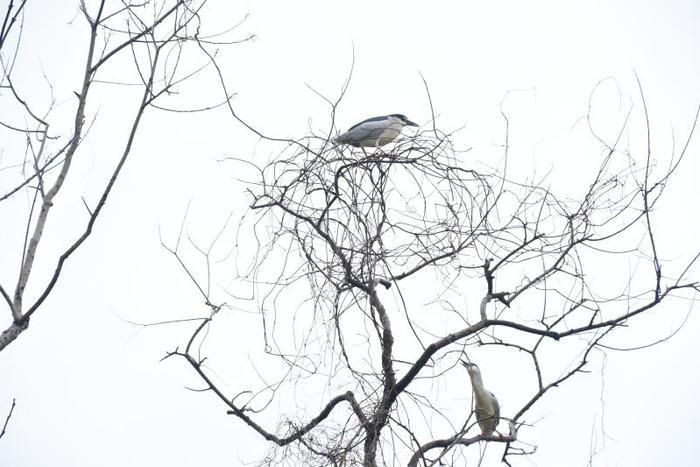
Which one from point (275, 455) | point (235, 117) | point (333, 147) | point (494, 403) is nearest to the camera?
point (235, 117)

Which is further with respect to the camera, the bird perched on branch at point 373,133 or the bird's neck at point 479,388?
the bird's neck at point 479,388

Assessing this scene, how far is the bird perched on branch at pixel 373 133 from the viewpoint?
11.7 ft

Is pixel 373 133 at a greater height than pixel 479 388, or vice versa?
pixel 373 133

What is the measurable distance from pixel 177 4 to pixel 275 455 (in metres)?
1.73

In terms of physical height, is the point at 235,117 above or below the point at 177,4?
below

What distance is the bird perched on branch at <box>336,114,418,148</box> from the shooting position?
356 centimetres

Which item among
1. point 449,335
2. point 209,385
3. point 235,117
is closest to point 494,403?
point 449,335

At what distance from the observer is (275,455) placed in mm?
3242

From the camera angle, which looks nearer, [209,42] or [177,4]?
[177,4]

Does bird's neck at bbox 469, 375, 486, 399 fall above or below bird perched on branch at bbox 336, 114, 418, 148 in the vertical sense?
below

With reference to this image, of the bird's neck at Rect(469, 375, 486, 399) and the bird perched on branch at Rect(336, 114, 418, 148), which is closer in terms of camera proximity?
the bird perched on branch at Rect(336, 114, 418, 148)

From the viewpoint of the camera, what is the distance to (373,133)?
14.0ft

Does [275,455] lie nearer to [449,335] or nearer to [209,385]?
[209,385]

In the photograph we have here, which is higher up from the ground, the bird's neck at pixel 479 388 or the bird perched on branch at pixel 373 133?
the bird perched on branch at pixel 373 133
